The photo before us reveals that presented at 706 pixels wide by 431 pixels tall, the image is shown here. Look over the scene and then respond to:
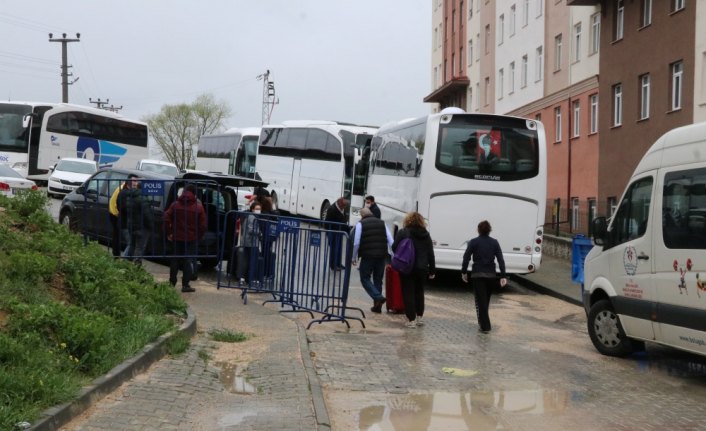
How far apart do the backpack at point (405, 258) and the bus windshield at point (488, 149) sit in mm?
5232

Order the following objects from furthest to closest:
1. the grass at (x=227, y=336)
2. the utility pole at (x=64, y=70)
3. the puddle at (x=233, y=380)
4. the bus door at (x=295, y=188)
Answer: the utility pole at (x=64, y=70) < the bus door at (x=295, y=188) < the grass at (x=227, y=336) < the puddle at (x=233, y=380)

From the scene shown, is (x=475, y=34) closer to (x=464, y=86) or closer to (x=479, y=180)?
(x=464, y=86)

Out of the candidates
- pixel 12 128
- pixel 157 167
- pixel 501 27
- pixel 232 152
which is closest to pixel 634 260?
pixel 157 167

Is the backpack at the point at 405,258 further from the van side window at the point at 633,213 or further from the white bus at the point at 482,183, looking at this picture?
the white bus at the point at 482,183

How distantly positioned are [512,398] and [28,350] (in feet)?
14.3

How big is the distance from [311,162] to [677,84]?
13.1m

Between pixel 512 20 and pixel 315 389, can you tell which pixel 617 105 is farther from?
pixel 315 389

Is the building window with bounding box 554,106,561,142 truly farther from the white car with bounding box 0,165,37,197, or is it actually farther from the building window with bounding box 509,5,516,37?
the white car with bounding box 0,165,37,197

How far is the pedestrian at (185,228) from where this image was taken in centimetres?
1369

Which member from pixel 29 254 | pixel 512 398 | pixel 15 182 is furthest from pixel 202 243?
pixel 15 182

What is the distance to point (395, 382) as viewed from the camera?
28.5ft

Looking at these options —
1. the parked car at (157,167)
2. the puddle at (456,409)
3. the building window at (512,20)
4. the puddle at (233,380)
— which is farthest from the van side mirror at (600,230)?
the building window at (512,20)

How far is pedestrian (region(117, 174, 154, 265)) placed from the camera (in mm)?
13695

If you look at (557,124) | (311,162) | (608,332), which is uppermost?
(557,124)
